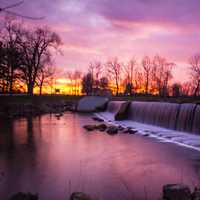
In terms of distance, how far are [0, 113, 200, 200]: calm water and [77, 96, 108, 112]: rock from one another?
24.8 metres

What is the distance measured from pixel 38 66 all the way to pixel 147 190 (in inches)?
1484

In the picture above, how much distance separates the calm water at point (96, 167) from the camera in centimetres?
677

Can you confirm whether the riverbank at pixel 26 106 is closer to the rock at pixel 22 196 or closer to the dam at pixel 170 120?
the dam at pixel 170 120

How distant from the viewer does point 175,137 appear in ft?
47.3

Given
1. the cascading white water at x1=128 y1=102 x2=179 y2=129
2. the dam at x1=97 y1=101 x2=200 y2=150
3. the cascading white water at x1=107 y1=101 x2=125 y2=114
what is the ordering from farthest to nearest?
the cascading white water at x1=107 y1=101 x2=125 y2=114 < the cascading white water at x1=128 y1=102 x2=179 y2=129 < the dam at x1=97 y1=101 x2=200 y2=150

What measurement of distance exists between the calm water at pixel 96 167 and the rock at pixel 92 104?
24.8 m

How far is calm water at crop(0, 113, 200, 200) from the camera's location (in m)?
6.77

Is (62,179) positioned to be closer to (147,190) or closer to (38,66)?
(147,190)

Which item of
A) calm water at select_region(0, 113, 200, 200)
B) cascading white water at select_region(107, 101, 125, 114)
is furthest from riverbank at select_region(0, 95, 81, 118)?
calm water at select_region(0, 113, 200, 200)

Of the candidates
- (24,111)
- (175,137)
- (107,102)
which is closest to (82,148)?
(175,137)

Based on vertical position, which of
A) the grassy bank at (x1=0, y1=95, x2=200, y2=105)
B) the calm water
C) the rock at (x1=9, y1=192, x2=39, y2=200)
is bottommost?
the calm water

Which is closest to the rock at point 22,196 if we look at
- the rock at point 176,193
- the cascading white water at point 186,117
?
the rock at point 176,193

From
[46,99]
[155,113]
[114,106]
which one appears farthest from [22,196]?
[46,99]

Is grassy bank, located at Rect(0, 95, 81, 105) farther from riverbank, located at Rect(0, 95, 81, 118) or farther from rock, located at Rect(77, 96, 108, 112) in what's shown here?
rock, located at Rect(77, 96, 108, 112)
